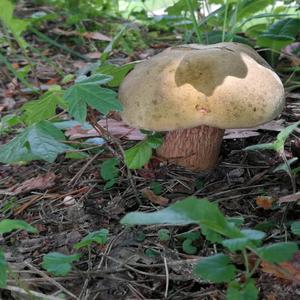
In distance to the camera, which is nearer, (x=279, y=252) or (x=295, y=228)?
(x=279, y=252)

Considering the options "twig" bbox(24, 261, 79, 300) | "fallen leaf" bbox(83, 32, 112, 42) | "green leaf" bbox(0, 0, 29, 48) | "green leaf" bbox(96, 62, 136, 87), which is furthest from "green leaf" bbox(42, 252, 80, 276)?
"fallen leaf" bbox(83, 32, 112, 42)

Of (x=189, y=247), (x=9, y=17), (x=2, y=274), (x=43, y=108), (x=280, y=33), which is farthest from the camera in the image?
(x=280, y=33)

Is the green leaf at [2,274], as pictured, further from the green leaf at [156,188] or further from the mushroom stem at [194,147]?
the mushroom stem at [194,147]

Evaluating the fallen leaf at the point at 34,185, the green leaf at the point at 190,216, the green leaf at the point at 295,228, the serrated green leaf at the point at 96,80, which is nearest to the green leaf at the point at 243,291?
the green leaf at the point at 190,216

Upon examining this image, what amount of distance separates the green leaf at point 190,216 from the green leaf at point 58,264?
14.6 inches

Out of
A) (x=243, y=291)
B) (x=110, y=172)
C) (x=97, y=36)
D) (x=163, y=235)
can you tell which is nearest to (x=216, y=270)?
(x=243, y=291)

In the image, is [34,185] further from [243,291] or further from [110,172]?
[243,291]

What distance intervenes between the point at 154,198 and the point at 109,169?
0.24 m

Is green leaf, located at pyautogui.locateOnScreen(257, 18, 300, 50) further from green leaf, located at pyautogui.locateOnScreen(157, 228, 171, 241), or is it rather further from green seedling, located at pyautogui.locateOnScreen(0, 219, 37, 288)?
green seedling, located at pyautogui.locateOnScreen(0, 219, 37, 288)

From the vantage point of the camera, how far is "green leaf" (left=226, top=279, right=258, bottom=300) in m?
1.04

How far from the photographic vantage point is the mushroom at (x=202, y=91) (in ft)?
4.93

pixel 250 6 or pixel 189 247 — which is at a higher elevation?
pixel 250 6

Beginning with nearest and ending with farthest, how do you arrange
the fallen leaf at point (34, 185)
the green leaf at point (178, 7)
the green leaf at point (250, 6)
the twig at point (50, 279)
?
the twig at point (50, 279) < the fallen leaf at point (34, 185) < the green leaf at point (250, 6) < the green leaf at point (178, 7)

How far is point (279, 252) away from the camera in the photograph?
98 cm
